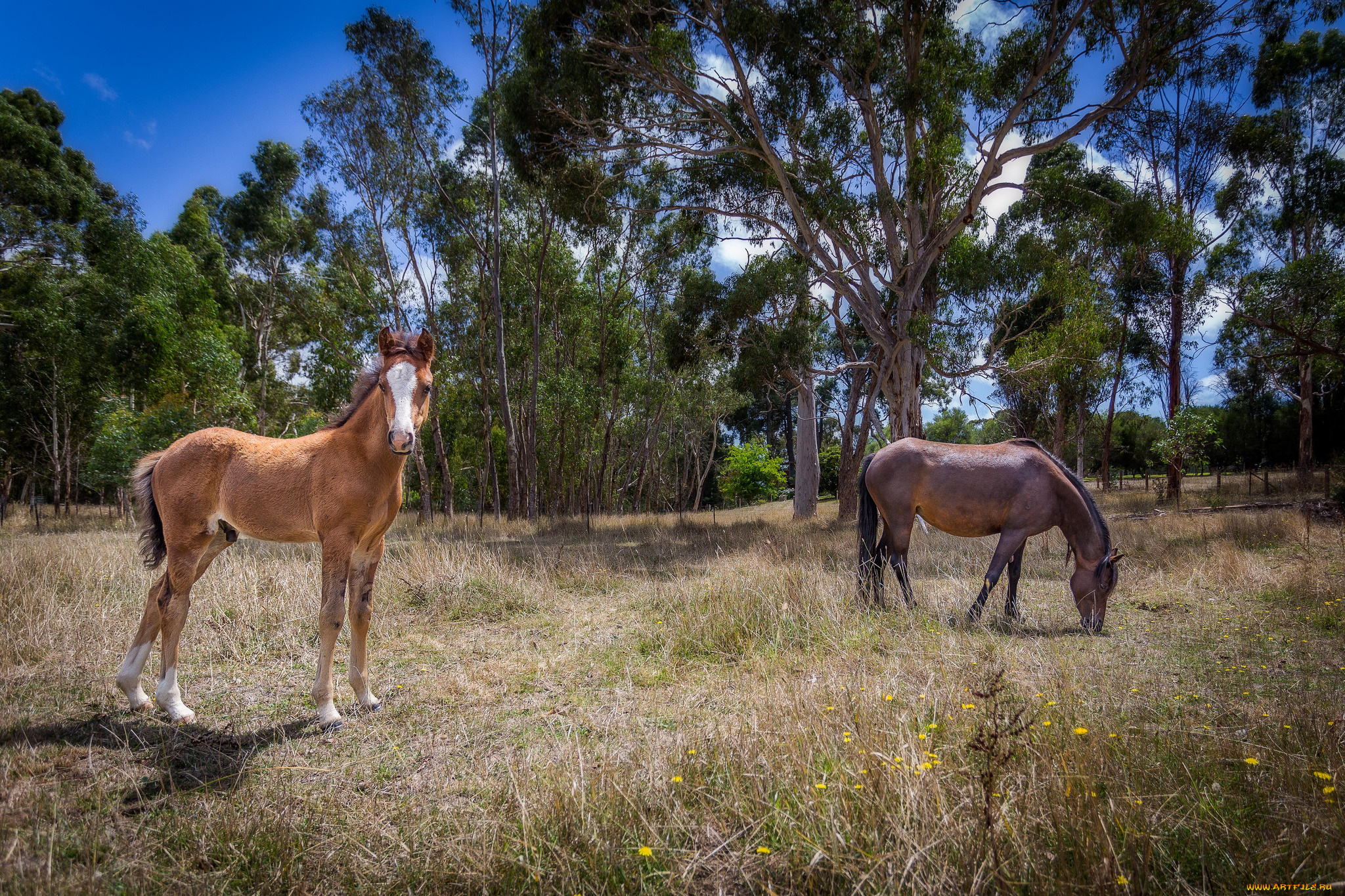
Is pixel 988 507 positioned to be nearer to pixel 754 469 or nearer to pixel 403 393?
pixel 403 393

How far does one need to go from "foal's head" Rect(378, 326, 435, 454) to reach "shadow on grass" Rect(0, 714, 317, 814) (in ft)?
5.69

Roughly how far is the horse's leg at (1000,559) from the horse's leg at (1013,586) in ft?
0.28

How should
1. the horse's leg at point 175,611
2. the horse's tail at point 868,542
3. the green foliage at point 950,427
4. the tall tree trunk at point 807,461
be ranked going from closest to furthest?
the horse's leg at point 175,611
the horse's tail at point 868,542
the tall tree trunk at point 807,461
the green foliage at point 950,427

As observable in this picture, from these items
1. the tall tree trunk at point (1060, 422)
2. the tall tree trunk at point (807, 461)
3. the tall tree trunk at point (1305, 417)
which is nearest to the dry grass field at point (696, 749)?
the tall tree trunk at point (807, 461)

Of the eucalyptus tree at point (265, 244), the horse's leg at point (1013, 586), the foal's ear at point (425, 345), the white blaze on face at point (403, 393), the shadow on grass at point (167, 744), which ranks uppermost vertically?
the eucalyptus tree at point (265, 244)

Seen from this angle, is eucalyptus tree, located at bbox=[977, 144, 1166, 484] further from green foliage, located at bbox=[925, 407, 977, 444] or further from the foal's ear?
green foliage, located at bbox=[925, 407, 977, 444]

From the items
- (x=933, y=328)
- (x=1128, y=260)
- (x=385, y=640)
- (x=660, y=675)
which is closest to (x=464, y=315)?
(x=933, y=328)

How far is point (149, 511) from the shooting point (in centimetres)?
379

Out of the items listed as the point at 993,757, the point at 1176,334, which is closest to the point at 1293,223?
the point at 1176,334

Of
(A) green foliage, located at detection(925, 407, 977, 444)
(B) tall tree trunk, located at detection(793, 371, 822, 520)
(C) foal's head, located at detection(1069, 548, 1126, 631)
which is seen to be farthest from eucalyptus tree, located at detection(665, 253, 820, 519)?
(A) green foliage, located at detection(925, 407, 977, 444)

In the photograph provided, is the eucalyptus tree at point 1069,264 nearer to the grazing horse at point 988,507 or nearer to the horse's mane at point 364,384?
the grazing horse at point 988,507

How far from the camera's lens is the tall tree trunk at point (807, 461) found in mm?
18203

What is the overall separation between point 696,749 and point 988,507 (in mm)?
4527

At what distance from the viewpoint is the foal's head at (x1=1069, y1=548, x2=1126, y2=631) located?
16.3 feet
